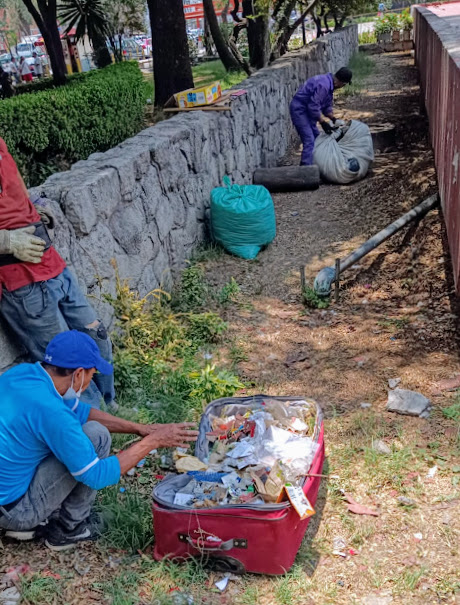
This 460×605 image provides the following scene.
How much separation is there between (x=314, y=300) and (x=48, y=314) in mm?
2636

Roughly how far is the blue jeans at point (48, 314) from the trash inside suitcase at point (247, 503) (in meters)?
0.93

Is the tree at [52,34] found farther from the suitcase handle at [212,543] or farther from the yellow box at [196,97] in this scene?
the suitcase handle at [212,543]

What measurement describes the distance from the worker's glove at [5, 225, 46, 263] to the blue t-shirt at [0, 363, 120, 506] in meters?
0.79

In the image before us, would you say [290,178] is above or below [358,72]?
below

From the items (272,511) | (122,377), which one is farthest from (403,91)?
(272,511)

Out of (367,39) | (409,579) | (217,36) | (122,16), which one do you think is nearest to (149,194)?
(409,579)

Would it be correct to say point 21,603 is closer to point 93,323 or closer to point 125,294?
point 93,323

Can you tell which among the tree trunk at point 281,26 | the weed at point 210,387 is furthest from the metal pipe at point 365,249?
the tree trunk at point 281,26

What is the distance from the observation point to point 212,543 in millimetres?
2799

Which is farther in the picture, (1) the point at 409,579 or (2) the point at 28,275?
(2) the point at 28,275

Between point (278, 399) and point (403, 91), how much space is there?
12.8 m

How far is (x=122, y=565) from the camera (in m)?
2.88

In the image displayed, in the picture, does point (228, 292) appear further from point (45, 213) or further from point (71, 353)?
point (71, 353)

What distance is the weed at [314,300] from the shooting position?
215 inches
